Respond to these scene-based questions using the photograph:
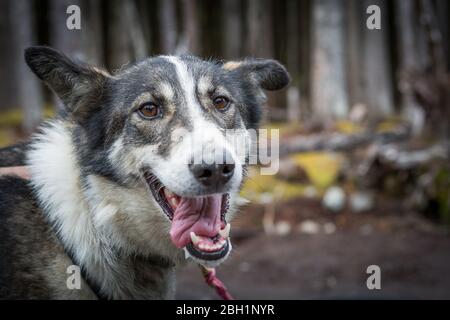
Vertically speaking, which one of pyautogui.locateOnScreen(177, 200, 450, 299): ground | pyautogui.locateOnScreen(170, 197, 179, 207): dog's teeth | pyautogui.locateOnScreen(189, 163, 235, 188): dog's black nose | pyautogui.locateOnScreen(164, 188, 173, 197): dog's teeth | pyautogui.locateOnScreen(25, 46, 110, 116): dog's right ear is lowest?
pyautogui.locateOnScreen(177, 200, 450, 299): ground

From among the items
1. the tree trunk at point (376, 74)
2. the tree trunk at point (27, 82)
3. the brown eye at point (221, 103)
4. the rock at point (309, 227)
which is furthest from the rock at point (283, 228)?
the tree trunk at point (376, 74)

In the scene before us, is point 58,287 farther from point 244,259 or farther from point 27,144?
point 244,259

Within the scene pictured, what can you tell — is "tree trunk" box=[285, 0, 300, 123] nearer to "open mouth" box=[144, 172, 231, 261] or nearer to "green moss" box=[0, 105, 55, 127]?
"green moss" box=[0, 105, 55, 127]

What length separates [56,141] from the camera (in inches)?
158

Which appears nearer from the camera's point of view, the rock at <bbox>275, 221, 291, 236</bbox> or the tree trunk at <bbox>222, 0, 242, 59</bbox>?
the rock at <bbox>275, 221, 291, 236</bbox>

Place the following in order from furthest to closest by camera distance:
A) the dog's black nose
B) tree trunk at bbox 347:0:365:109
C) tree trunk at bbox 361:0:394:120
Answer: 1. tree trunk at bbox 347:0:365:109
2. tree trunk at bbox 361:0:394:120
3. the dog's black nose

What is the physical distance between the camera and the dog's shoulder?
3.58 meters

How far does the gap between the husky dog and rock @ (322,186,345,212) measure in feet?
19.4

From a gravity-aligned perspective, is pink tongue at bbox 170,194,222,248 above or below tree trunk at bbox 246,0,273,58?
below

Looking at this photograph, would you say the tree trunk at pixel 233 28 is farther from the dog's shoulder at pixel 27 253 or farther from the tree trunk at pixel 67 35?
the dog's shoulder at pixel 27 253

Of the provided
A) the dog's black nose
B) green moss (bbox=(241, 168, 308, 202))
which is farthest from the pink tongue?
green moss (bbox=(241, 168, 308, 202))

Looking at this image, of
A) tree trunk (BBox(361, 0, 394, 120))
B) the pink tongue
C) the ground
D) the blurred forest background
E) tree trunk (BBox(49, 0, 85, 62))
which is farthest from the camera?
tree trunk (BBox(361, 0, 394, 120))
